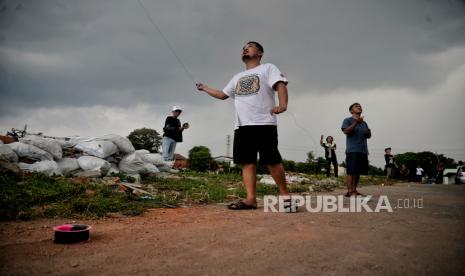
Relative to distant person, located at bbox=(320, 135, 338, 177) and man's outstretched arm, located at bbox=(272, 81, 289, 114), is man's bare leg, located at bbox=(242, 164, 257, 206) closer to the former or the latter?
man's outstretched arm, located at bbox=(272, 81, 289, 114)

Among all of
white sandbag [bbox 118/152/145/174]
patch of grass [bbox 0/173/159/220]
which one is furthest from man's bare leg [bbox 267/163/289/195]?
white sandbag [bbox 118/152/145/174]

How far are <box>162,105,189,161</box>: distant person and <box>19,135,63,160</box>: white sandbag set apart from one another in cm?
302

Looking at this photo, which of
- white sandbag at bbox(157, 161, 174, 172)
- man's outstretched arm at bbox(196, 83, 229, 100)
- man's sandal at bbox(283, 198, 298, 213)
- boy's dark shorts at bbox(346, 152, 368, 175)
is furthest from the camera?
white sandbag at bbox(157, 161, 174, 172)

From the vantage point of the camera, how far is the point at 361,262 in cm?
158

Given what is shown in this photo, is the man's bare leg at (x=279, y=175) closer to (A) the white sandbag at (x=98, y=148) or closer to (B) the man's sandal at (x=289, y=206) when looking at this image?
(B) the man's sandal at (x=289, y=206)

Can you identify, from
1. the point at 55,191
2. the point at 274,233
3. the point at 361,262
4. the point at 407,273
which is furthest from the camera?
the point at 55,191

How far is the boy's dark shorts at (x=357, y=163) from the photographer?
5156 mm

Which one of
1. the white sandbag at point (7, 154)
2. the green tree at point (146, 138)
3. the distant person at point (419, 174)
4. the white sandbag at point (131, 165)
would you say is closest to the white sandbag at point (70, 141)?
the white sandbag at point (131, 165)

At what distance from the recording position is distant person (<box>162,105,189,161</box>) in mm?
8883

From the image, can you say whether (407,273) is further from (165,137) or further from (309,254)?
(165,137)

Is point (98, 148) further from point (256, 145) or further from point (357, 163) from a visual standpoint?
point (357, 163)

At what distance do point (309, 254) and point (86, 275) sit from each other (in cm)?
110

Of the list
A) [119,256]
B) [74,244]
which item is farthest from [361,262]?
[74,244]

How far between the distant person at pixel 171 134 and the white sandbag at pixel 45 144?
3020 mm
